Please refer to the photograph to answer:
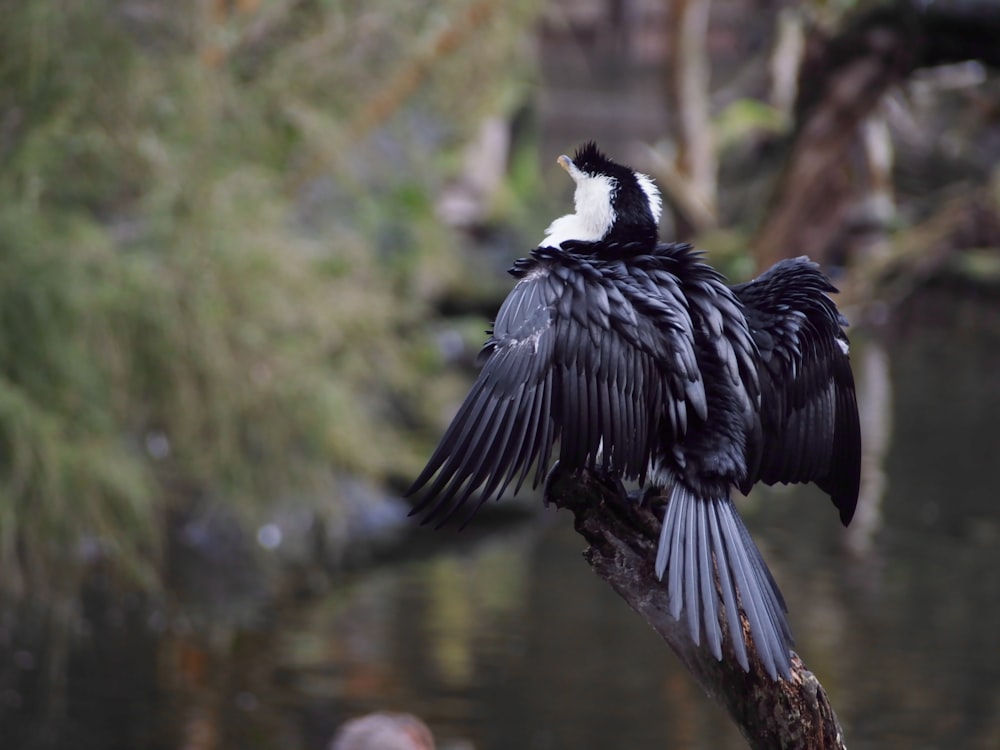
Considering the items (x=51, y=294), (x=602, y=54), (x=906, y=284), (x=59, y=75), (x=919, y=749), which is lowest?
(x=919, y=749)

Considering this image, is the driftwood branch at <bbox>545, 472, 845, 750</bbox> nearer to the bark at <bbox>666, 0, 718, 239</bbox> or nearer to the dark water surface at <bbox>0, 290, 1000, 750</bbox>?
the dark water surface at <bbox>0, 290, 1000, 750</bbox>

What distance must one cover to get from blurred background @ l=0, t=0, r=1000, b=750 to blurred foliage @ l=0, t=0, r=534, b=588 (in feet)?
0.06

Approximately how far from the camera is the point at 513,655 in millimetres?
7484

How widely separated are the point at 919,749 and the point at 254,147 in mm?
4289

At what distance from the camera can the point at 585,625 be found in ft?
26.6

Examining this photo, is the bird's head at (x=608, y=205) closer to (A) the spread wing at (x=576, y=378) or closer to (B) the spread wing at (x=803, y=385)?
(A) the spread wing at (x=576, y=378)

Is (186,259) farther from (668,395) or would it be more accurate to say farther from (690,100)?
(690,100)

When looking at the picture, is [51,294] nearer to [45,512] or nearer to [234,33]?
[45,512]

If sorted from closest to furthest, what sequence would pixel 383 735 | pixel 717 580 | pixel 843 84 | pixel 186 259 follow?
pixel 717 580 → pixel 383 735 → pixel 843 84 → pixel 186 259

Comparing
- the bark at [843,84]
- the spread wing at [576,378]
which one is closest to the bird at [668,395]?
the spread wing at [576,378]

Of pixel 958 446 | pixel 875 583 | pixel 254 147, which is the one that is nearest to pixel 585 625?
pixel 875 583

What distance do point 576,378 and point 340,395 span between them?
4297mm

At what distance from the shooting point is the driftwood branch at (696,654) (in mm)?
2447

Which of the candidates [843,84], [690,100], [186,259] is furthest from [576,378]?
[690,100]
